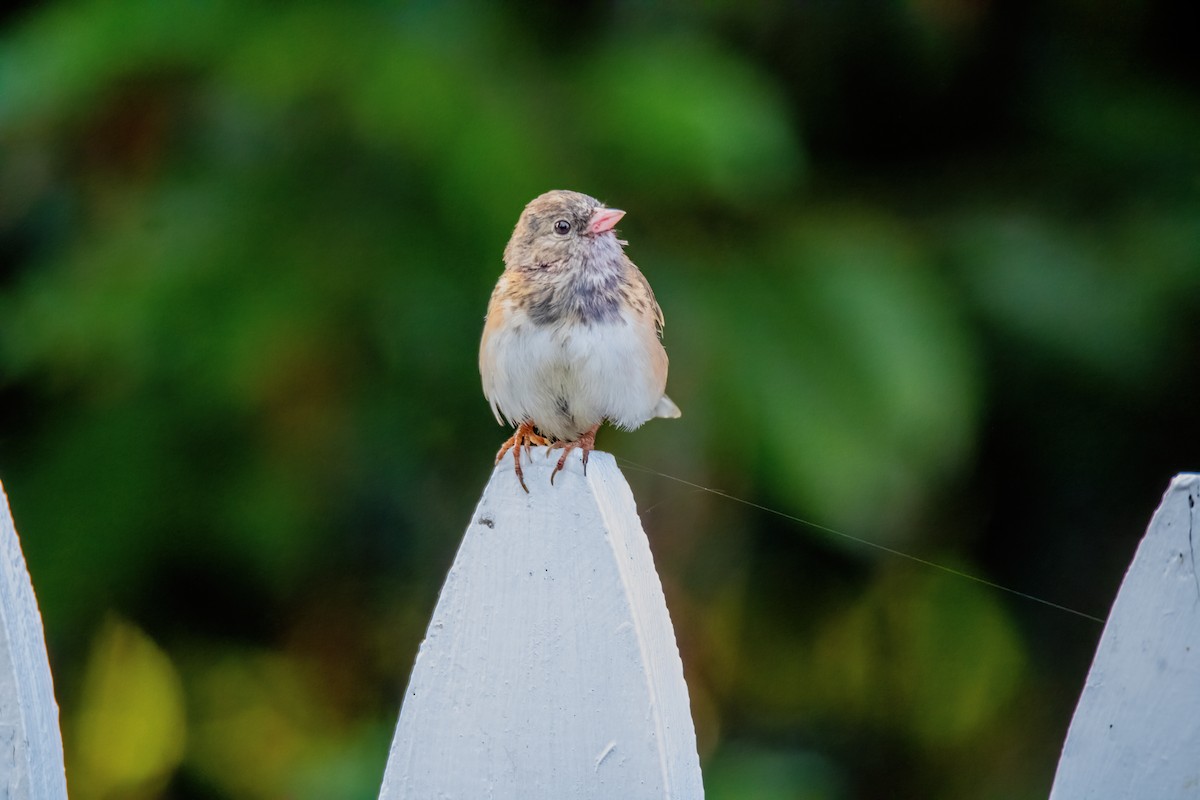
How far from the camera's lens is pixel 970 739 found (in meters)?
2.72

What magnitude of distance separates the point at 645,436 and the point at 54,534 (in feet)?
3.95

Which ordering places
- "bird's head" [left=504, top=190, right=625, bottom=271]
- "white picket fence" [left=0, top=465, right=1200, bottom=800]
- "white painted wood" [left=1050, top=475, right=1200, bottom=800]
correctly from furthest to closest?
"bird's head" [left=504, top=190, right=625, bottom=271]
"white picket fence" [left=0, top=465, right=1200, bottom=800]
"white painted wood" [left=1050, top=475, right=1200, bottom=800]

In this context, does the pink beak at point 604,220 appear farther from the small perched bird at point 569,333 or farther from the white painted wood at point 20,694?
the white painted wood at point 20,694

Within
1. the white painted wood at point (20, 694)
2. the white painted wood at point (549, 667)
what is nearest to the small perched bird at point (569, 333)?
the white painted wood at point (549, 667)

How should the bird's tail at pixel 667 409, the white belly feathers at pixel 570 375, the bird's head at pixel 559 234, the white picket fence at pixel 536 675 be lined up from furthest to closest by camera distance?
the bird's tail at pixel 667 409 < the bird's head at pixel 559 234 < the white belly feathers at pixel 570 375 < the white picket fence at pixel 536 675

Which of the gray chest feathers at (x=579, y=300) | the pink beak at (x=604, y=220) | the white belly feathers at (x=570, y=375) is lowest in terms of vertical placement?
the white belly feathers at (x=570, y=375)

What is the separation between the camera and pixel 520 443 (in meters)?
1.58

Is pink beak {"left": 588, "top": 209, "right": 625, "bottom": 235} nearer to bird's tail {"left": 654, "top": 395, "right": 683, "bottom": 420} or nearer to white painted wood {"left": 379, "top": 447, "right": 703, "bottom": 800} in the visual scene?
bird's tail {"left": 654, "top": 395, "right": 683, "bottom": 420}

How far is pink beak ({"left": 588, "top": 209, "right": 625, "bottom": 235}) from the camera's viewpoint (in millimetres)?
2029

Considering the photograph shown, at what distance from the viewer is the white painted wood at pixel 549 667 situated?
4.07ft

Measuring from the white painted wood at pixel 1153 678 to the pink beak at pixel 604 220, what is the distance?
1.09m

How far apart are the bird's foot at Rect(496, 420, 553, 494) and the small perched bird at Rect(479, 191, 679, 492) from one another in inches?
0.5

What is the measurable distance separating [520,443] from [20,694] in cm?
63

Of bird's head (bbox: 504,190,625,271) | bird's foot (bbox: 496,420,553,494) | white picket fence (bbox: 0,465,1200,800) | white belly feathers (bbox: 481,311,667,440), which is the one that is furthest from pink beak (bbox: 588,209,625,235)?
white picket fence (bbox: 0,465,1200,800)
